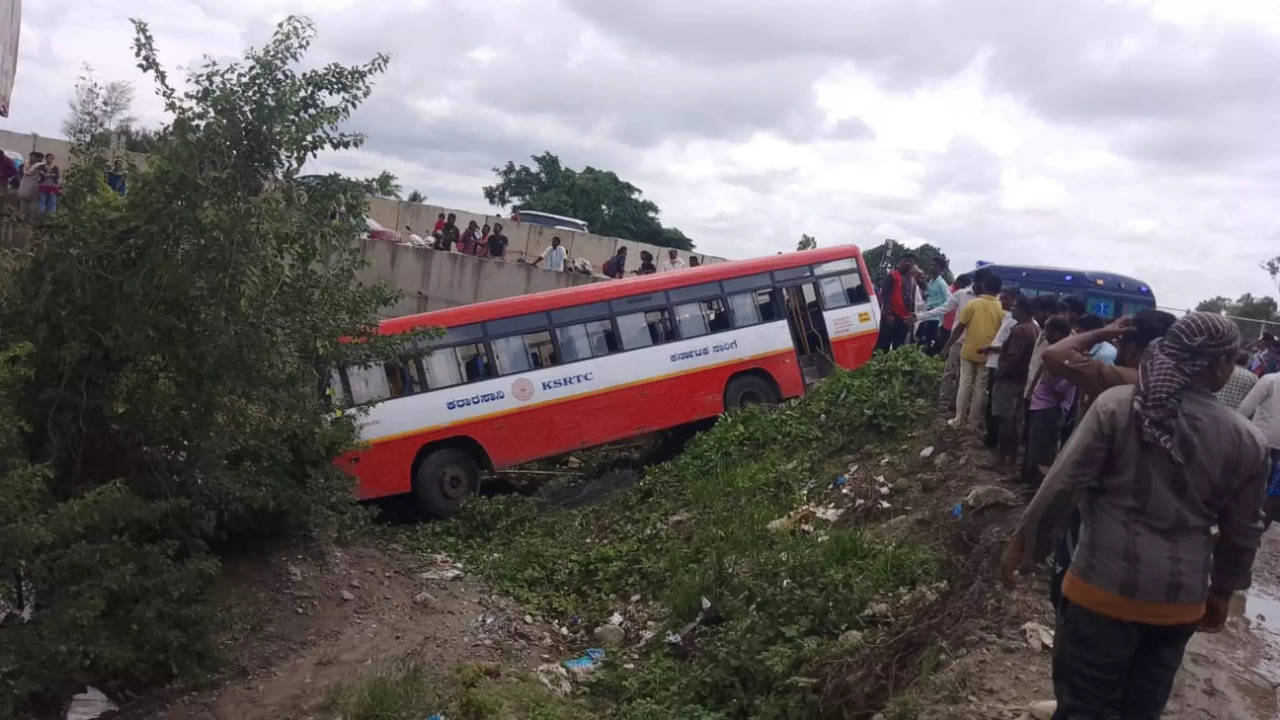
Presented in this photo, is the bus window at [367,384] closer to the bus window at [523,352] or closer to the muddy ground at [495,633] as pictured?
the bus window at [523,352]

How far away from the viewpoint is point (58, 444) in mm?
6934

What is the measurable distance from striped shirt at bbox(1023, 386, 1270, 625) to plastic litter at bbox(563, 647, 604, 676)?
4.51m

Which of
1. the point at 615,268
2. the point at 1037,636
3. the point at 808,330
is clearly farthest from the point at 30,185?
the point at 1037,636

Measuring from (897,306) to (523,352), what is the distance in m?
5.16

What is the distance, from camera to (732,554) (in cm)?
827

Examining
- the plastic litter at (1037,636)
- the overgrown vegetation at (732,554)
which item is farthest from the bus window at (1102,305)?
the plastic litter at (1037,636)

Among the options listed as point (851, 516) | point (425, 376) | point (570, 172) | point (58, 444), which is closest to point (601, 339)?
point (425, 376)

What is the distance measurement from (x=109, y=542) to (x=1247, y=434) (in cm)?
631

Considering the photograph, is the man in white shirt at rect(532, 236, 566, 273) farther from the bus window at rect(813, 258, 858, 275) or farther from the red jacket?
the red jacket

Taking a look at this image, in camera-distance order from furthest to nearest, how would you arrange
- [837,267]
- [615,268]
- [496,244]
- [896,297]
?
[496,244] < [615,268] < [837,267] < [896,297]

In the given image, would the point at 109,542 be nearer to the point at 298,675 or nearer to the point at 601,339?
the point at 298,675

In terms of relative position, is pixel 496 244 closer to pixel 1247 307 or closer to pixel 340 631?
pixel 340 631

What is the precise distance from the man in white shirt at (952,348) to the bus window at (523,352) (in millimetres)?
4592

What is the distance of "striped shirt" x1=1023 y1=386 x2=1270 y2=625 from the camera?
306 cm
